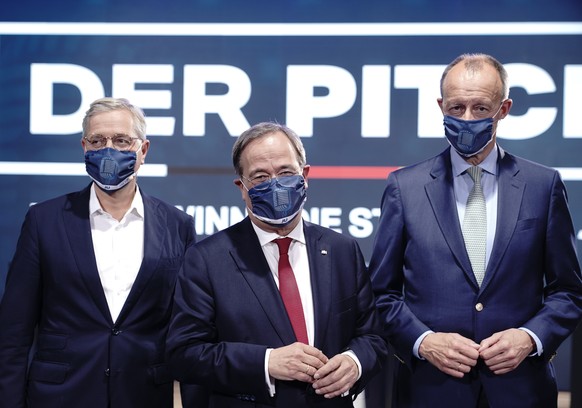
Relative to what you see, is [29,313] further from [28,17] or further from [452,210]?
[28,17]

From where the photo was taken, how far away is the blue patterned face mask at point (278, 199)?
2191mm

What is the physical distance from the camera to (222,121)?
479 centimetres

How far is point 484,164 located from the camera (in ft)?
7.92

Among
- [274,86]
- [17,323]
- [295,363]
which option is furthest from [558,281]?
[274,86]

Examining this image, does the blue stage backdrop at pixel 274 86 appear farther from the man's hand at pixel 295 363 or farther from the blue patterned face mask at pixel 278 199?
the man's hand at pixel 295 363

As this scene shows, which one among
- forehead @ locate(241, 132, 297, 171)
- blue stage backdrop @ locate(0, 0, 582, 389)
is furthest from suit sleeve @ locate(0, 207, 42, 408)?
blue stage backdrop @ locate(0, 0, 582, 389)

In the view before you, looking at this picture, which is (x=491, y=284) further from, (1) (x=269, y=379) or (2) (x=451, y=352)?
(1) (x=269, y=379)

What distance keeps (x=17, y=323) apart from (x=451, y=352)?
139cm

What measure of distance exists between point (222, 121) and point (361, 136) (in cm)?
88

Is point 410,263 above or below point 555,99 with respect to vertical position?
below

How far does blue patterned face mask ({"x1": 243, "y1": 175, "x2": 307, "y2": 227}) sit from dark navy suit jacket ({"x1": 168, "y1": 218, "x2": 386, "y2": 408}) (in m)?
0.11

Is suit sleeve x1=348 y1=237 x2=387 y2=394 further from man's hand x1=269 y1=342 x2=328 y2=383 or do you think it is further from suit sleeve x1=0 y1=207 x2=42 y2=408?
suit sleeve x1=0 y1=207 x2=42 y2=408

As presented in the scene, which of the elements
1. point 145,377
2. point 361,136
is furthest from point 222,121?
point 145,377

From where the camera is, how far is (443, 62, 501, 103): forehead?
92.4 inches
